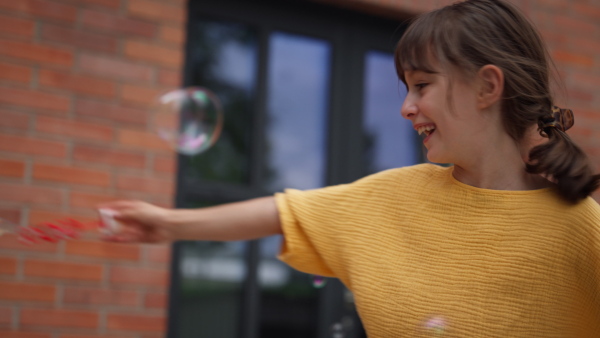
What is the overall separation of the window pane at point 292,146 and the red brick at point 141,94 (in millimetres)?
705

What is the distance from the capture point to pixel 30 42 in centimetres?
290

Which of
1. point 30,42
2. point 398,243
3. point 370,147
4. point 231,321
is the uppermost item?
point 30,42

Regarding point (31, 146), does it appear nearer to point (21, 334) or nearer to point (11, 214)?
point (11, 214)

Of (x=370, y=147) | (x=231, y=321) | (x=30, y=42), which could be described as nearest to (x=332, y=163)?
(x=370, y=147)

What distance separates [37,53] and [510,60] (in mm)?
1999

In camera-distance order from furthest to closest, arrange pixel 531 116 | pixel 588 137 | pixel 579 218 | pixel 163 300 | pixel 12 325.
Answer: pixel 588 137 → pixel 163 300 → pixel 12 325 → pixel 531 116 → pixel 579 218

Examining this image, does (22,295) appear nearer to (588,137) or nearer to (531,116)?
(531,116)

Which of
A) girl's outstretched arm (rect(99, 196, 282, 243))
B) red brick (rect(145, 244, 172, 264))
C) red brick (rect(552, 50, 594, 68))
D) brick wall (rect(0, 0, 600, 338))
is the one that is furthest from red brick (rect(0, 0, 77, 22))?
red brick (rect(552, 50, 594, 68))

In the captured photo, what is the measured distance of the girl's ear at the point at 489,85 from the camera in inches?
64.8

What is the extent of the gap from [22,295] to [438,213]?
1830 mm

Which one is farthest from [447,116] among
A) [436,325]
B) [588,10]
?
[588,10]

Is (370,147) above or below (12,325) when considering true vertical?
above

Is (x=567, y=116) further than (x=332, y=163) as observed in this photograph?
No

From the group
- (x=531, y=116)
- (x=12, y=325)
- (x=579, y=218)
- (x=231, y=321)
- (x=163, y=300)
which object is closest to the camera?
(x=579, y=218)
